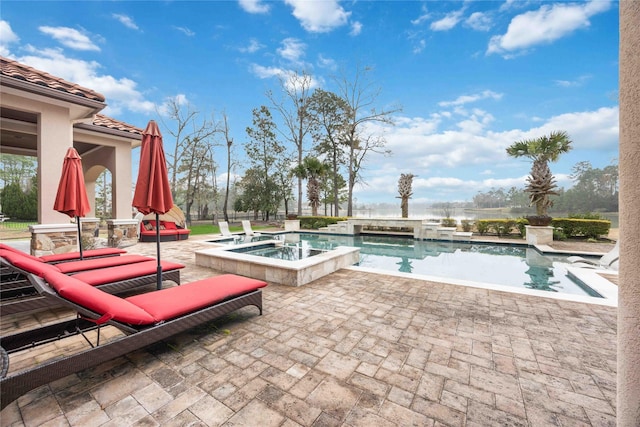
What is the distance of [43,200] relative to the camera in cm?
653

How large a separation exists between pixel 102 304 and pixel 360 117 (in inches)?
984

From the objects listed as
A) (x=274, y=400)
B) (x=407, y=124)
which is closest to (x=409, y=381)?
(x=274, y=400)

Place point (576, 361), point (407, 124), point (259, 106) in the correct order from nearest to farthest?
1. point (576, 361)
2. point (407, 124)
3. point (259, 106)

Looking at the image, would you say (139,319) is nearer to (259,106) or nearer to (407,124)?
(407,124)

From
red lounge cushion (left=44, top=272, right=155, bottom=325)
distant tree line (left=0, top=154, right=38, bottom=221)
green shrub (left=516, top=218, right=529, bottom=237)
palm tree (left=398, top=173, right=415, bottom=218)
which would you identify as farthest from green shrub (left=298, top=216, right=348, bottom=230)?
distant tree line (left=0, top=154, right=38, bottom=221)

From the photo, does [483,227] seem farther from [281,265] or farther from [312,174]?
[281,265]

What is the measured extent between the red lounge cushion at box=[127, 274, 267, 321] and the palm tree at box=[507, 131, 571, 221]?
15.1 meters

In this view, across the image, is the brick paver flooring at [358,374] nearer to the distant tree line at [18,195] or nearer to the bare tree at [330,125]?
the bare tree at [330,125]

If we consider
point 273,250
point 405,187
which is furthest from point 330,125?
point 273,250

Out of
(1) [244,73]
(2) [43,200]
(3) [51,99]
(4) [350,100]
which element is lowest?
(2) [43,200]

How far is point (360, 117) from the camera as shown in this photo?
24750 millimetres

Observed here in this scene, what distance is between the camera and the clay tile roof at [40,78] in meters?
5.59

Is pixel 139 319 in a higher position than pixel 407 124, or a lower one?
lower

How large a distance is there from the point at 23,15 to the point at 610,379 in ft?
56.5
